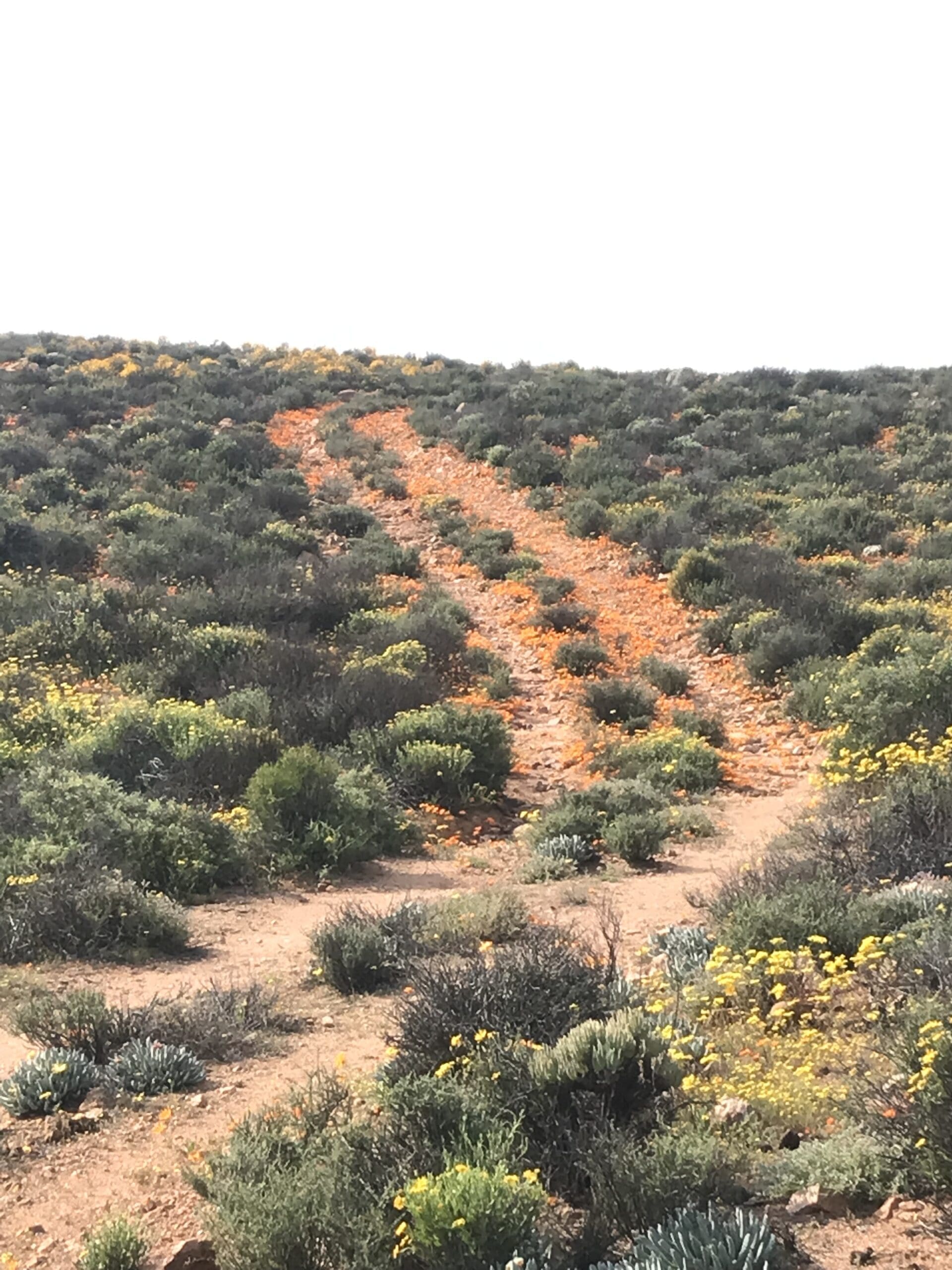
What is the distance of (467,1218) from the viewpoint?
3053 mm

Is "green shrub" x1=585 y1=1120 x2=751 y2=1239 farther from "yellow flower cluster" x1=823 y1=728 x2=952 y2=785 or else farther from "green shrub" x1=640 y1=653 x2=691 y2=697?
"green shrub" x1=640 y1=653 x2=691 y2=697

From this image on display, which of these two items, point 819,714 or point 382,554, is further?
point 382,554

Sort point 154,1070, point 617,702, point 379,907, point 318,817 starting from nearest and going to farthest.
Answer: point 154,1070 → point 379,907 → point 318,817 → point 617,702

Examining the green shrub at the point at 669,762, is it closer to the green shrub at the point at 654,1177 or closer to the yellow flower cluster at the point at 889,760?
the yellow flower cluster at the point at 889,760

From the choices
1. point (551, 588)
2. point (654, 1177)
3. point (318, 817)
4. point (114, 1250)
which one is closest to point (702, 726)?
point (318, 817)

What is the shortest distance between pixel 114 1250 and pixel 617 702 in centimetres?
1053

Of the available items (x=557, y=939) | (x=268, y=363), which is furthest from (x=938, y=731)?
(x=268, y=363)

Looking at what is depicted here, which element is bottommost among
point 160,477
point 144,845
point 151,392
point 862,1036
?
point 144,845

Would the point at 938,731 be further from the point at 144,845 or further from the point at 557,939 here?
the point at 144,845

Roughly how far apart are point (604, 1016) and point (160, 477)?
21985mm

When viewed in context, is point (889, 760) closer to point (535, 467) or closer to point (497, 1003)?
point (497, 1003)

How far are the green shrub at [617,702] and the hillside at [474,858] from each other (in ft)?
0.15

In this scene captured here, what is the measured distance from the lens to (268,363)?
39969mm

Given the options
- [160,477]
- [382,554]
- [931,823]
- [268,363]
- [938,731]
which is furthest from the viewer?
[268,363]
